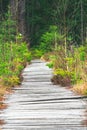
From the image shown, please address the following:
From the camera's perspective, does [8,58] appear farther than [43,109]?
Yes

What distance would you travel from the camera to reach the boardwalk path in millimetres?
11102

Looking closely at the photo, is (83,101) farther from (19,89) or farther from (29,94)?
(19,89)

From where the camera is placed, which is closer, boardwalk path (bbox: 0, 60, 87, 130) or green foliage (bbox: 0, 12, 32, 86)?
boardwalk path (bbox: 0, 60, 87, 130)

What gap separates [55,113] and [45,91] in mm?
4986

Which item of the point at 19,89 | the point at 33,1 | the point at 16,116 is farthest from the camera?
the point at 33,1

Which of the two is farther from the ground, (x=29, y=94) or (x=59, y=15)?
(x=59, y=15)

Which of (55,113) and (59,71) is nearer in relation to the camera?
(55,113)

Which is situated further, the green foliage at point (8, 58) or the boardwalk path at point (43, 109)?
the green foliage at point (8, 58)

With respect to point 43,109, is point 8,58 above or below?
below

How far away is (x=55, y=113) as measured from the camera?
499 inches

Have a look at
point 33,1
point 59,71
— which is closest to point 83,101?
point 59,71

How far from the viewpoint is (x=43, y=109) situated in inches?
527

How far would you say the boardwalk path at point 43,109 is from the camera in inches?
437

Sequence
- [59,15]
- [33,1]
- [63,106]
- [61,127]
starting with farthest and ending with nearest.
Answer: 1. [33,1]
2. [59,15]
3. [63,106]
4. [61,127]
